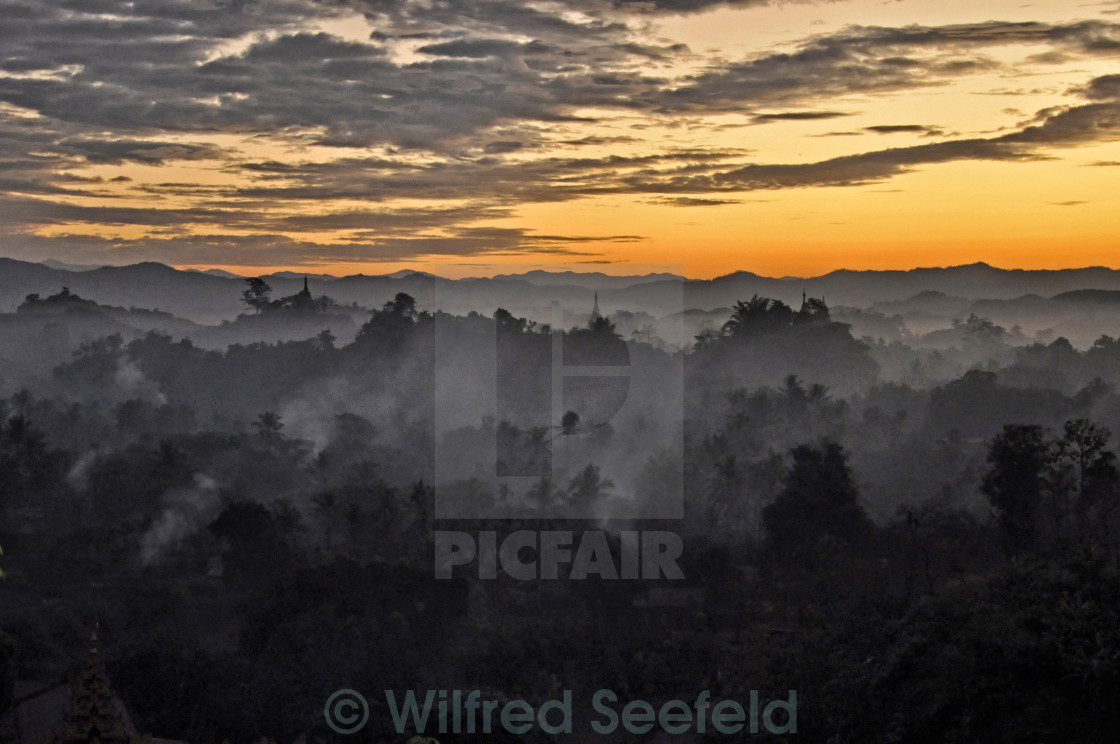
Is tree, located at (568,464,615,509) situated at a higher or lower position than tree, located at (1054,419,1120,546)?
lower

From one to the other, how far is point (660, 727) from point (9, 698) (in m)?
14.9

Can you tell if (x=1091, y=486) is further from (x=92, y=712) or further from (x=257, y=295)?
(x=257, y=295)

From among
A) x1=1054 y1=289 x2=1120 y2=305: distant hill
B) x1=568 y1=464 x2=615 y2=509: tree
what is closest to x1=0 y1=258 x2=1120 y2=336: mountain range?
x1=1054 y1=289 x2=1120 y2=305: distant hill

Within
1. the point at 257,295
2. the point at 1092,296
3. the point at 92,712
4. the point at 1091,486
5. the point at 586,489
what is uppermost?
the point at 1092,296

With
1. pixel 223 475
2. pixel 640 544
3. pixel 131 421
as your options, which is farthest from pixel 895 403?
pixel 131 421

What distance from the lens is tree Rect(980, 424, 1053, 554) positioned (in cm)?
3045

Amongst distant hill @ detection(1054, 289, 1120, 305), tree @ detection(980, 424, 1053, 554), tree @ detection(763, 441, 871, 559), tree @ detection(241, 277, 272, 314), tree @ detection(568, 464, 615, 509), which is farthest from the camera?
distant hill @ detection(1054, 289, 1120, 305)

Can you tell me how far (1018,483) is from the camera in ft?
102

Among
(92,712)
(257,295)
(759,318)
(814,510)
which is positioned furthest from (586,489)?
(257,295)

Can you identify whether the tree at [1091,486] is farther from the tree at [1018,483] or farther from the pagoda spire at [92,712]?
the pagoda spire at [92,712]

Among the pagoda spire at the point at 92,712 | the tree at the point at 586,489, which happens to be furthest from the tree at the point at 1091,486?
the pagoda spire at the point at 92,712

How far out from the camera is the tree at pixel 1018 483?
30.5m

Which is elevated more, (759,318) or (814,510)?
(759,318)

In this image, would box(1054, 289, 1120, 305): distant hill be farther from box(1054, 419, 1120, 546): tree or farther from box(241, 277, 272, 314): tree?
box(1054, 419, 1120, 546): tree
